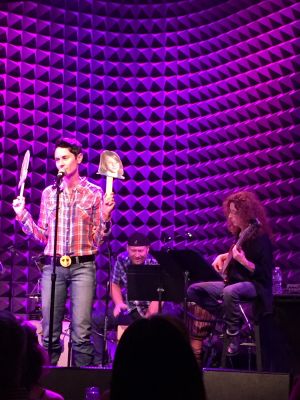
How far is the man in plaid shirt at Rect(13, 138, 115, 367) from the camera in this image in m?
5.81

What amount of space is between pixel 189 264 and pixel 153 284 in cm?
72

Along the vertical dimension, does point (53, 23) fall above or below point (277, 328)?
above

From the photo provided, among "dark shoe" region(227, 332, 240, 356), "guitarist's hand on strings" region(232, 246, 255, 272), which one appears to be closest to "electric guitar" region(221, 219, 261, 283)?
"guitarist's hand on strings" region(232, 246, 255, 272)

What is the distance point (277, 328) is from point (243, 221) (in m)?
1.08

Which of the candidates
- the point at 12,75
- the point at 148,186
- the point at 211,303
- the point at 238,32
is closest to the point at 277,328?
the point at 211,303

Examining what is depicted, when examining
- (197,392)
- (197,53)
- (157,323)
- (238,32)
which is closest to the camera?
(197,392)

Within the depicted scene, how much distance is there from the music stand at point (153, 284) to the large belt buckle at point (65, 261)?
0.90 meters

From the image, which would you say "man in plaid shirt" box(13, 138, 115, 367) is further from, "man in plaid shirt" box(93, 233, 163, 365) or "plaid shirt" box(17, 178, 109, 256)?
"man in plaid shirt" box(93, 233, 163, 365)

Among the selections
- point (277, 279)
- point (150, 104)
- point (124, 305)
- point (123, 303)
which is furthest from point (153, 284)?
point (150, 104)

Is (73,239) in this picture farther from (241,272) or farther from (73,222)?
(241,272)

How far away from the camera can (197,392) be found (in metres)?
1.69

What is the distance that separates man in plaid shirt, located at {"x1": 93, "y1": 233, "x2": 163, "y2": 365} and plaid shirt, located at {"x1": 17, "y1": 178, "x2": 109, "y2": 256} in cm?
157

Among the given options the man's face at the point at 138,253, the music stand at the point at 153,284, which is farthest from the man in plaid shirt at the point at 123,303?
the music stand at the point at 153,284

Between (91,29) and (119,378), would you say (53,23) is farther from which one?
(119,378)
